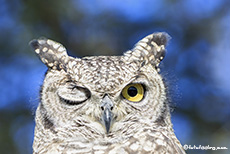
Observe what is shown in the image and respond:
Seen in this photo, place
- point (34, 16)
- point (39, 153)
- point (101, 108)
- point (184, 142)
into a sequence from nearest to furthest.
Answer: point (101, 108)
point (39, 153)
point (184, 142)
point (34, 16)

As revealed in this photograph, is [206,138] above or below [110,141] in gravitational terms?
above

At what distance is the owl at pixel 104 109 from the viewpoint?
107 inches

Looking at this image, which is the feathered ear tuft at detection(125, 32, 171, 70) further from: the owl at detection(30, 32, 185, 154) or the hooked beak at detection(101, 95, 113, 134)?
the hooked beak at detection(101, 95, 113, 134)

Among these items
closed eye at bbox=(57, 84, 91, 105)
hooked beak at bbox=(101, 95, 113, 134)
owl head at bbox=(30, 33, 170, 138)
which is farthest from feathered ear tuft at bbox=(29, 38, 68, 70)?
hooked beak at bbox=(101, 95, 113, 134)

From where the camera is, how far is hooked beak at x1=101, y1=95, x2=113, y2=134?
105 inches

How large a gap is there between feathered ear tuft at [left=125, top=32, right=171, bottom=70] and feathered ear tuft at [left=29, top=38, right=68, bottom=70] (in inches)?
20.9

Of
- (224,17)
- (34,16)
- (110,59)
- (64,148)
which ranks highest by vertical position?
(224,17)

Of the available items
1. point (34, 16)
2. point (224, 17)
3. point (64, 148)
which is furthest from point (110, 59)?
point (224, 17)

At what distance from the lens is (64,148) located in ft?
9.01

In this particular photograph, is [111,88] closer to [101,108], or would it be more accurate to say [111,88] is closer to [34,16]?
[101,108]

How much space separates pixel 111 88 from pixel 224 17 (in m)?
6.67

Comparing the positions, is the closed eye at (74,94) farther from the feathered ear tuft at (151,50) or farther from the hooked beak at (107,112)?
the feathered ear tuft at (151,50)

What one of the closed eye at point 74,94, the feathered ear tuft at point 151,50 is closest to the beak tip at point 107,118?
the closed eye at point 74,94

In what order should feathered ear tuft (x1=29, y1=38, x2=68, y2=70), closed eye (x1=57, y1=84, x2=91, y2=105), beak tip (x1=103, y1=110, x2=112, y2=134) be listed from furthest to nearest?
feathered ear tuft (x1=29, y1=38, x2=68, y2=70) → closed eye (x1=57, y1=84, x2=91, y2=105) → beak tip (x1=103, y1=110, x2=112, y2=134)
